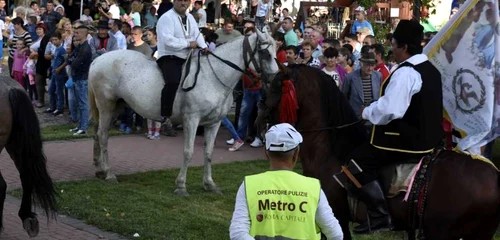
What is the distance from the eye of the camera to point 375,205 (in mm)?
6910

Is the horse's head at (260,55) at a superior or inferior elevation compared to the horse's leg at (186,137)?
superior

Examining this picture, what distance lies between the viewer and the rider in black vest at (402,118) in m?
6.57

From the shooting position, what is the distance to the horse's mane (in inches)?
296

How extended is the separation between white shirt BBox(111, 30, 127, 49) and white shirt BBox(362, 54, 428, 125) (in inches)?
469

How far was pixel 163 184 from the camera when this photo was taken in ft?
39.4

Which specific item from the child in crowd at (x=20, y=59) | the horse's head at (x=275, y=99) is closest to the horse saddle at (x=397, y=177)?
the horse's head at (x=275, y=99)

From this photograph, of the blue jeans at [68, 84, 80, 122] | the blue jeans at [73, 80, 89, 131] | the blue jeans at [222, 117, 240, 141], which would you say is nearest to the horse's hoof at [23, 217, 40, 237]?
the blue jeans at [222, 117, 240, 141]

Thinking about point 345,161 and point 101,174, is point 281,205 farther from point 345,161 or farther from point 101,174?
point 101,174

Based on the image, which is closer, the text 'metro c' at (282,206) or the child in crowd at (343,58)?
the text 'metro c' at (282,206)

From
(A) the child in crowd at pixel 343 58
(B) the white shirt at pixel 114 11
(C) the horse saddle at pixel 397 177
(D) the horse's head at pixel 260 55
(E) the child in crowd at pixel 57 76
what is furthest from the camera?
(B) the white shirt at pixel 114 11

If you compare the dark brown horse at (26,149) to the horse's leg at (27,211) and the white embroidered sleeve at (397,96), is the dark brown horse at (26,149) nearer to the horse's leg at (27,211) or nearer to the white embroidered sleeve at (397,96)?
the horse's leg at (27,211)

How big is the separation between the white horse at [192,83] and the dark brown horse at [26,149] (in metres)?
2.82

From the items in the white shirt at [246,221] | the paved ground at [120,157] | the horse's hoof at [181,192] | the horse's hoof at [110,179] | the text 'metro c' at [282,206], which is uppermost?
the text 'metro c' at [282,206]

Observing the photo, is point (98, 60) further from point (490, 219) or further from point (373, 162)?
point (490, 219)
